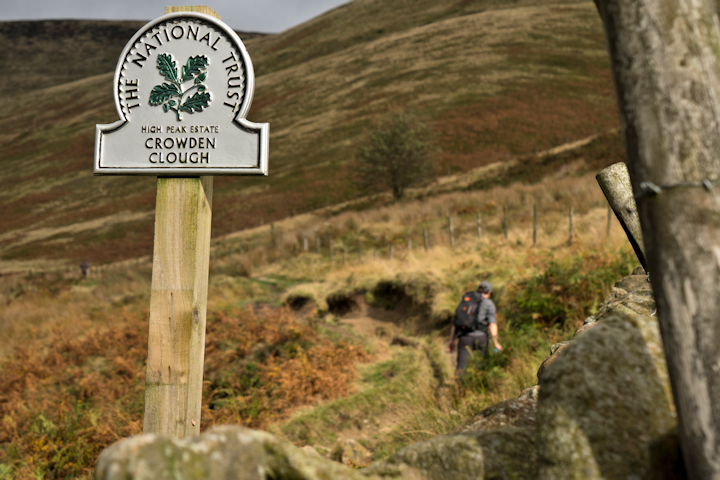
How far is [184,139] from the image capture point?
2.94m

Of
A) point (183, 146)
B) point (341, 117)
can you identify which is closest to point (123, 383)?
point (183, 146)

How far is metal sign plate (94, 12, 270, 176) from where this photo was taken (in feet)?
9.52

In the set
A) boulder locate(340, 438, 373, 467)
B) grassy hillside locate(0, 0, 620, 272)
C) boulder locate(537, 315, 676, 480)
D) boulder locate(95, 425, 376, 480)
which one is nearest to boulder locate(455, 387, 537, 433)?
boulder locate(537, 315, 676, 480)

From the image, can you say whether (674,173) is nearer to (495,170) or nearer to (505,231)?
(505,231)

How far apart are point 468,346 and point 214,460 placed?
5589 millimetres

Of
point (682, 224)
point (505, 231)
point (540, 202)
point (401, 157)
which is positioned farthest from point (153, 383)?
point (401, 157)

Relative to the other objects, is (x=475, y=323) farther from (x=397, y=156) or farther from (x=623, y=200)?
(x=397, y=156)

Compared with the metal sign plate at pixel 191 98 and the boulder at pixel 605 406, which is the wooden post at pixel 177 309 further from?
the boulder at pixel 605 406

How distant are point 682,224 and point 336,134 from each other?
52.9 meters

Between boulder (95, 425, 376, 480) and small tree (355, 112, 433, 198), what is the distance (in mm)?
31375

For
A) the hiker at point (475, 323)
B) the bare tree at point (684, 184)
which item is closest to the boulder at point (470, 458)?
the bare tree at point (684, 184)

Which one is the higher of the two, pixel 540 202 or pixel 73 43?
pixel 73 43

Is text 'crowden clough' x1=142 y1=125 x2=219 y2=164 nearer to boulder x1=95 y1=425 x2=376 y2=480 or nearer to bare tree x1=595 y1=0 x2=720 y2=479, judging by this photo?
boulder x1=95 y1=425 x2=376 y2=480

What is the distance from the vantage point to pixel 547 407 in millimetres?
1574
